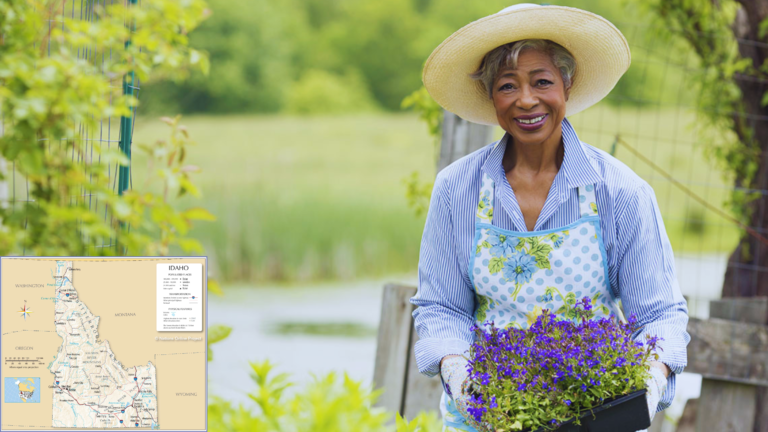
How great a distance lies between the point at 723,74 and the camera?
3076 millimetres

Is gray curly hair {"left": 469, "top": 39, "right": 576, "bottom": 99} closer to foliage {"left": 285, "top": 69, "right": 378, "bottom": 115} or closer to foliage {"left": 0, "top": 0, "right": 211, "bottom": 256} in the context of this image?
foliage {"left": 0, "top": 0, "right": 211, "bottom": 256}

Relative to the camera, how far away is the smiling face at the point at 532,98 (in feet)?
4.95

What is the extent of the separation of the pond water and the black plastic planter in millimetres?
4707

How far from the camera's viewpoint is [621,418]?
1271 millimetres

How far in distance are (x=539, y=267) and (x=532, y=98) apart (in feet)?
1.16

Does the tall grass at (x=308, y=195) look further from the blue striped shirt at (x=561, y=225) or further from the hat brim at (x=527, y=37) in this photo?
the blue striped shirt at (x=561, y=225)

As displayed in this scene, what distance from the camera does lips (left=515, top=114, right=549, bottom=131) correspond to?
4.98 ft

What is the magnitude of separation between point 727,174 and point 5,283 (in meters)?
3.08

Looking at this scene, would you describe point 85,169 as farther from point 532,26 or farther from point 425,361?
point 532,26

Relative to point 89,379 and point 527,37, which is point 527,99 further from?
point 89,379

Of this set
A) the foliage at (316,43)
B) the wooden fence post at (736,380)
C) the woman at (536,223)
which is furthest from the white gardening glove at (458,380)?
the foliage at (316,43)

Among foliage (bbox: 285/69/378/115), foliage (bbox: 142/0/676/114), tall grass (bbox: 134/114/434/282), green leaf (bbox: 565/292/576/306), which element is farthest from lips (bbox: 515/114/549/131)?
foliage (bbox: 142/0/676/114)

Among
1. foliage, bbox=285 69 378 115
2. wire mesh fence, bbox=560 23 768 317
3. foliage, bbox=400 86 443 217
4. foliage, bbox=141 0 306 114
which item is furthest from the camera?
foliage, bbox=141 0 306 114

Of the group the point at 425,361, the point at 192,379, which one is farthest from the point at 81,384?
the point at 425,361
